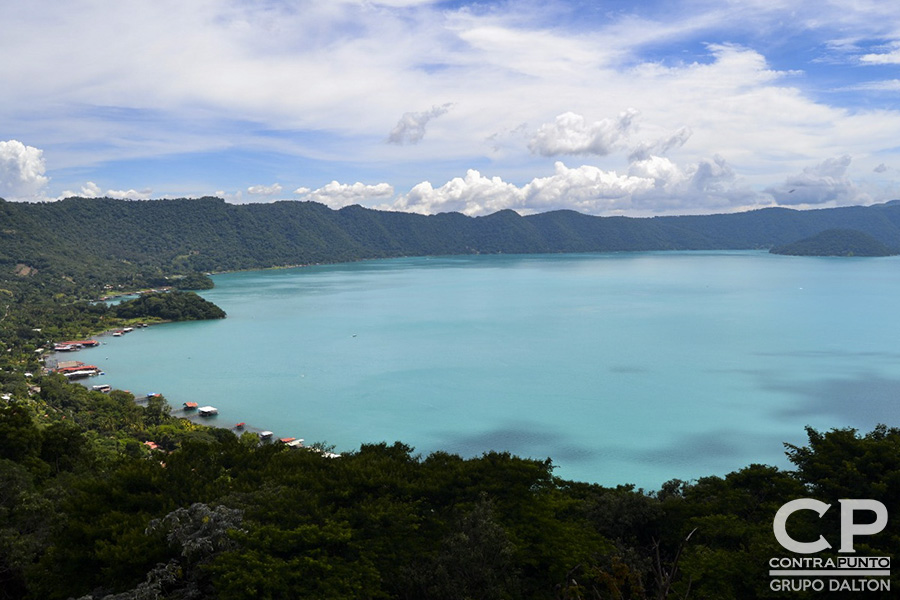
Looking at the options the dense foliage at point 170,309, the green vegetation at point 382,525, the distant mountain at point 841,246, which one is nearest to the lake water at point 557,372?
the dense foliage at point 170,309

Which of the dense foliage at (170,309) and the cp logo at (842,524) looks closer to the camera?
the cp logo at (842,524)

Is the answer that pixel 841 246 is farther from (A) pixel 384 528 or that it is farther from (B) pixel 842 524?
(A) pixel 384 528

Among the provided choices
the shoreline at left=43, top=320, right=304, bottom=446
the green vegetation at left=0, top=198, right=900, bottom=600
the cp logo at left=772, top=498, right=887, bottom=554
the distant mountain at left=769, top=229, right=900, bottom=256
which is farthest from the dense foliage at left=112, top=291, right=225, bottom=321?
the distant mountain at left=769, top=229, right=900, bottom=256

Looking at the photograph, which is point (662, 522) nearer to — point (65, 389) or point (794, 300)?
point (65, 389)

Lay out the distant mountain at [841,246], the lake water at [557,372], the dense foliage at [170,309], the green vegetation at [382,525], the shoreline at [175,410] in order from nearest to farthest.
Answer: the green vegetation at [382,525]
the lake water at [557,372]
the shoreline at [175,410]
the dense foliage at [170,309]
the distant mountain at [841,246]

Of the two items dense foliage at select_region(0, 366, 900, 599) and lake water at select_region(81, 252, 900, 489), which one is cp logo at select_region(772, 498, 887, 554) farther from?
lake water at select_region(81, 252, 900, 489)

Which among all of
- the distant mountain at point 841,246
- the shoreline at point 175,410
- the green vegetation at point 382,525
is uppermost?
the distant mountain at point 841,246

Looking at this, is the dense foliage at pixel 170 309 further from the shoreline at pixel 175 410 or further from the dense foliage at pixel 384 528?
the dense foliage at pixel 384 528
